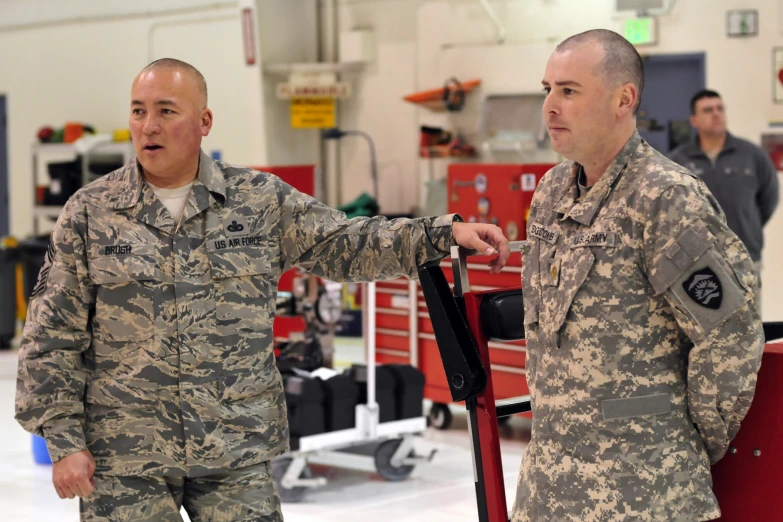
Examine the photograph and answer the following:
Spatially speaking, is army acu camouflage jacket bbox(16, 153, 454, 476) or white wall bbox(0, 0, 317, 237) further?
white wall bbox(0, 0, 317, 237)

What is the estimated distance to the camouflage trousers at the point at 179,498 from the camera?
270 centimetres

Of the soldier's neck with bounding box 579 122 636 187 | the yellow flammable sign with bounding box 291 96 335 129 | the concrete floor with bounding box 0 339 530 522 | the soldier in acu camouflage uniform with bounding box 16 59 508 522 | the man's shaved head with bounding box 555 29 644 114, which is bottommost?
the concrete floor with bounding box 0 339 530 522

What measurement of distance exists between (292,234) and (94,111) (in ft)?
36.0

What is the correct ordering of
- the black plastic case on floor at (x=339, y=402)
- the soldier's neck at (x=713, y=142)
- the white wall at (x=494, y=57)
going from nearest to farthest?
the black plastic case on floor at (x=339, y=402) < the soldier's neck at (x=713, y=142) < the white wall at (x=494, y=57)

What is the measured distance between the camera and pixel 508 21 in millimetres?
9891

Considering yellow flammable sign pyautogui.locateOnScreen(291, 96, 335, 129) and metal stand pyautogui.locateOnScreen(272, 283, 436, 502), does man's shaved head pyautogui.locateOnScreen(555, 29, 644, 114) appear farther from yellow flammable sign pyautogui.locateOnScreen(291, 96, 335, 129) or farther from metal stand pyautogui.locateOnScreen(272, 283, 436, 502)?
yellow flammable sign pyautogui.locateOnScreen(291, 96, 335, 129)

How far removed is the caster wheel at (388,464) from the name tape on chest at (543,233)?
3.69 meters

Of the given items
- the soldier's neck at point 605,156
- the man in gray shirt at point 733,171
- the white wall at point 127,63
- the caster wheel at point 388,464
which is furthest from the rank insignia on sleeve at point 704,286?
the white wall at point 127,63

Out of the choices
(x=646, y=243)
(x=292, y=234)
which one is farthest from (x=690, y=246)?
(x=292, y=234)

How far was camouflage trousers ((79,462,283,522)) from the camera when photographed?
8.86 ft

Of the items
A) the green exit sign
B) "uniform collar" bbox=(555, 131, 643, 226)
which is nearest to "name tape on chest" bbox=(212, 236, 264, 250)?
"uniform collar" bbox=(555, 131, 643, 226)

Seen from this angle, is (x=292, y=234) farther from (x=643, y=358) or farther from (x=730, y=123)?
(x=730, y=123)

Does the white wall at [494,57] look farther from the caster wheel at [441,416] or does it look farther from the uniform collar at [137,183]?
the uniform collar at [137,183]

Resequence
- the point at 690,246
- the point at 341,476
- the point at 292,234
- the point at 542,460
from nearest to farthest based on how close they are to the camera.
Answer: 1. the point at 690,246
2. the point at 542,460
3. the point at 292,234
4. the point at 341,476
